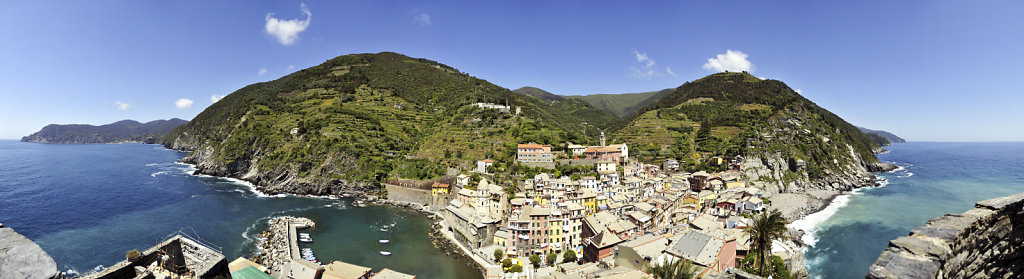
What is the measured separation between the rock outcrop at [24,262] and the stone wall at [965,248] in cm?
848

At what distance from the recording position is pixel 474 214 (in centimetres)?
3722

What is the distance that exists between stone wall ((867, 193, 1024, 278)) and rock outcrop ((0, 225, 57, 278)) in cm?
848

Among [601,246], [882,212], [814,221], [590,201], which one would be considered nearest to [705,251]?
[601,246]

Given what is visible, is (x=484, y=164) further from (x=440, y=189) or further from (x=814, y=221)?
(x=814, y=221)

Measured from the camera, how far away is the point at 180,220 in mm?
37625

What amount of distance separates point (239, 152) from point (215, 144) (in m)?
21.6

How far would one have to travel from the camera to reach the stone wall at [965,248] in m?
3.03

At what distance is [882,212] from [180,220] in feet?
258

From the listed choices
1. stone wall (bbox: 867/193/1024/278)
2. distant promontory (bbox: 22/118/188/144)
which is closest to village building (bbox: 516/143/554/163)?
stone wall (bbox: 867/193/1024/278)

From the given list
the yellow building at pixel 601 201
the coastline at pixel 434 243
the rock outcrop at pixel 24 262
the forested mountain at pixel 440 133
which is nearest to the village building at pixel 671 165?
the forested mountain at pixel 440 133

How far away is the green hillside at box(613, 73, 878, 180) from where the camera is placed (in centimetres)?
5938

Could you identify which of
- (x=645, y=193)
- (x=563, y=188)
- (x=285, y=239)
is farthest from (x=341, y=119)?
(x=645, y=193)

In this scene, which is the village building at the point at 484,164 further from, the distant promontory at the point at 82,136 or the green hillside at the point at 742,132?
the distant promontory at the point at 82,136

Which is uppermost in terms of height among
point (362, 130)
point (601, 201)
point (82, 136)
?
point (82, 136)
